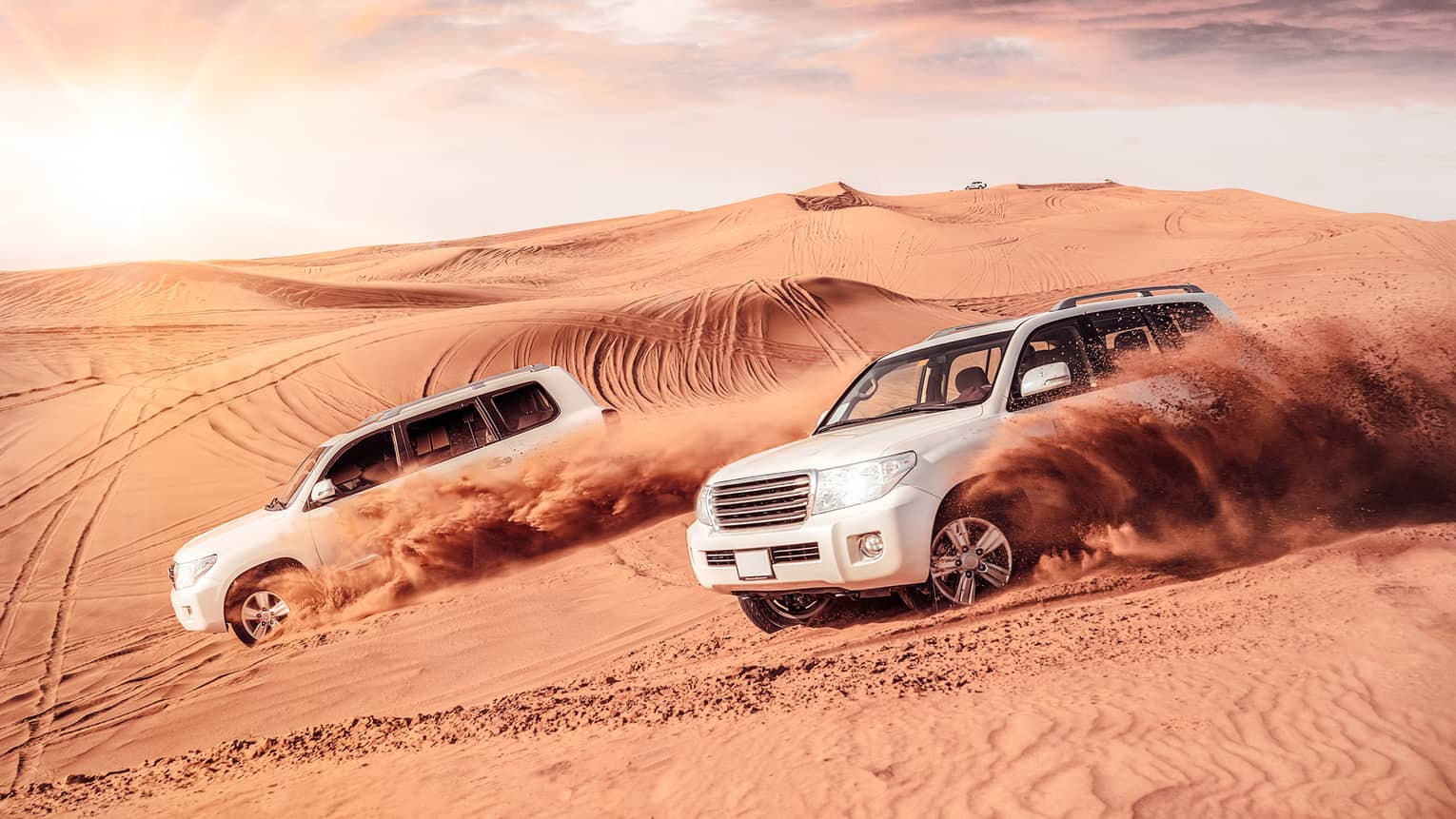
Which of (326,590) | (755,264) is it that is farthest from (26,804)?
(755,264)

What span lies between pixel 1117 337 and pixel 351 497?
6.37 metres

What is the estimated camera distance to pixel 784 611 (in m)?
7.11

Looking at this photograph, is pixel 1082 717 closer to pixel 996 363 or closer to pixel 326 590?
pixel 996 363

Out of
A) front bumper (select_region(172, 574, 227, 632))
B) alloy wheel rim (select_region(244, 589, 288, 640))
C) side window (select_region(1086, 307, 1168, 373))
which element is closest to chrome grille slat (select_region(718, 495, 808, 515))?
side window (select_region(1086, 307, 1168, 373))

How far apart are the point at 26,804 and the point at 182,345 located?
20.7 meters

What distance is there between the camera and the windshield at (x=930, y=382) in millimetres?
6961

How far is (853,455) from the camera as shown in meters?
6.18

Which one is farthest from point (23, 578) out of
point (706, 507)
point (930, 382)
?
point (930, 382)

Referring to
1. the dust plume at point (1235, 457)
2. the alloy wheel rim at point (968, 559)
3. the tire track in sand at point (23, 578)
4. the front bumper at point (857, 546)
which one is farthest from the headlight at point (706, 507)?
the tire track in sand at point (23, 578)

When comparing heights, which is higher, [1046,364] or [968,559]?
[1046,364]

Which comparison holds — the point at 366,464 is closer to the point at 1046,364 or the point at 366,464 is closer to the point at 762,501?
the point at 762,501

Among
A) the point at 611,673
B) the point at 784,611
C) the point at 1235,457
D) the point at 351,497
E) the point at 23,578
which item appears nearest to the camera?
the point at 611,673

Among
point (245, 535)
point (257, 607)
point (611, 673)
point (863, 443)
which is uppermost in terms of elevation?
point (245, 535)

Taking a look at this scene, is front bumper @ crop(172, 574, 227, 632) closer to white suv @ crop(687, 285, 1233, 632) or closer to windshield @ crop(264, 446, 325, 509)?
windshield @ crop(264, 446, 325, 509)
